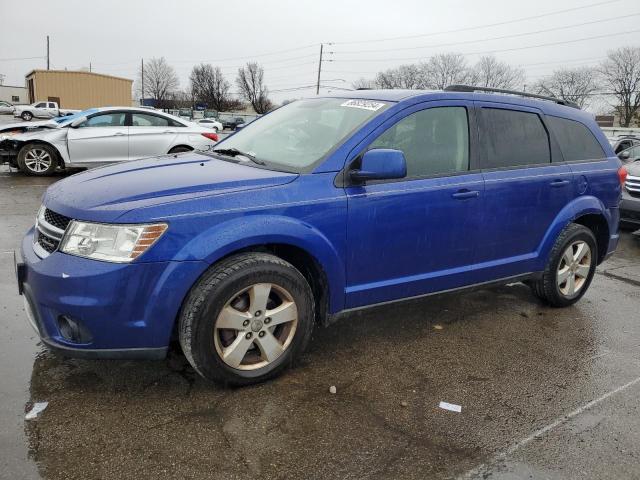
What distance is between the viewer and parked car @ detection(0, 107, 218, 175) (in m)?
10.8

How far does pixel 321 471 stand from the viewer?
2404 mm

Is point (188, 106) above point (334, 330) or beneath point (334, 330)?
above

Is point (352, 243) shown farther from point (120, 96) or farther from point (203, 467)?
point (120, 96)

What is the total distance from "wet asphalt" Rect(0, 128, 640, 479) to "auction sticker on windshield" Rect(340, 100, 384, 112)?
1.35 meters

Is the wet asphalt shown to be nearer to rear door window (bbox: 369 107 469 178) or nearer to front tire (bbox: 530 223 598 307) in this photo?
front tire (bbox: 530 223 598 307)

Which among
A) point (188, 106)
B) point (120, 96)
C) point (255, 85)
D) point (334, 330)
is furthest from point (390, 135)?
point (255, 85)

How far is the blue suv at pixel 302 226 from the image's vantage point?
2.69 meters

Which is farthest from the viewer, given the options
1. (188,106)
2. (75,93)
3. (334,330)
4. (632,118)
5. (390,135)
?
(188,106)

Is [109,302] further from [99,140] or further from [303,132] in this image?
[99,140]

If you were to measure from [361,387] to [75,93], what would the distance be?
5606 centimetres

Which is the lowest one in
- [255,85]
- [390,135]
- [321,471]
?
[321,471]

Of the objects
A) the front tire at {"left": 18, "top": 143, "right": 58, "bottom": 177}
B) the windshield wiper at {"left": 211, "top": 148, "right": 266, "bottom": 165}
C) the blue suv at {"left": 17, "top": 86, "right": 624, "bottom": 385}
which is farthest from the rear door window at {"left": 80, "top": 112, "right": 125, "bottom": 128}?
the windshield wiper at {"left": 211, "top": 148, "right": 266, "bottom": 165}

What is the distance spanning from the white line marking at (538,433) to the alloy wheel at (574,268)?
128 cm

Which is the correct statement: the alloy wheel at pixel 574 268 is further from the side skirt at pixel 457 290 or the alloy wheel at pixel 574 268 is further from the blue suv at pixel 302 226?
the side skirt at pixel 457 290
